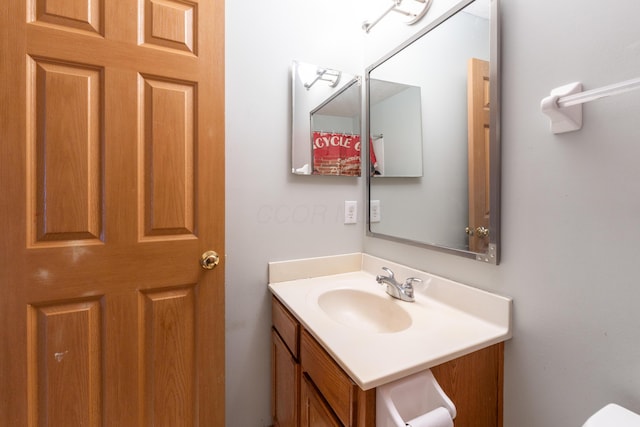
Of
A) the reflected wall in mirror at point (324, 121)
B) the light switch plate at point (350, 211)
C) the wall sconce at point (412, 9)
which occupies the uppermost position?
the wall sconce at point (412, 9)

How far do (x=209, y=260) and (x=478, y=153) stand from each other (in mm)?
1081

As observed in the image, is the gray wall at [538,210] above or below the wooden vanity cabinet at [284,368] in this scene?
above

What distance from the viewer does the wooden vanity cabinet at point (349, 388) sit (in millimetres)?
738

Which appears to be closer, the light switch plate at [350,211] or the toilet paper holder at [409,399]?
the toilet paper holder at [409,399]

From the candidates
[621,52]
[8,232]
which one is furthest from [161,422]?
[621,52]

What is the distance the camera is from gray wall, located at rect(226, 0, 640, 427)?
672 mm

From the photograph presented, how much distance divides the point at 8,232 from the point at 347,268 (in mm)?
1327

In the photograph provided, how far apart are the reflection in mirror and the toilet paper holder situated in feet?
2.77

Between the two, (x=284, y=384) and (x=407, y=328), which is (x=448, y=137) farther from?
(x=284, y=384)

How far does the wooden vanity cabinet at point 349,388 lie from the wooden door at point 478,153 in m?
0.37

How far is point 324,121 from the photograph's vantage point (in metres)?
1.45

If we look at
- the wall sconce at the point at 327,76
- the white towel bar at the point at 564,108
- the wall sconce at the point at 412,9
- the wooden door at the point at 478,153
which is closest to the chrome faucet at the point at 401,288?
the wooden door at the point at 478,153

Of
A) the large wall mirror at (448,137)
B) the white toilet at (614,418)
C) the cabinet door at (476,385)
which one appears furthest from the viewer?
the large wall mirror at (448,137)

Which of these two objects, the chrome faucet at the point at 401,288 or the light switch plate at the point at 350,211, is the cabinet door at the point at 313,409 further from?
the light switch plate at the point at 350,211
